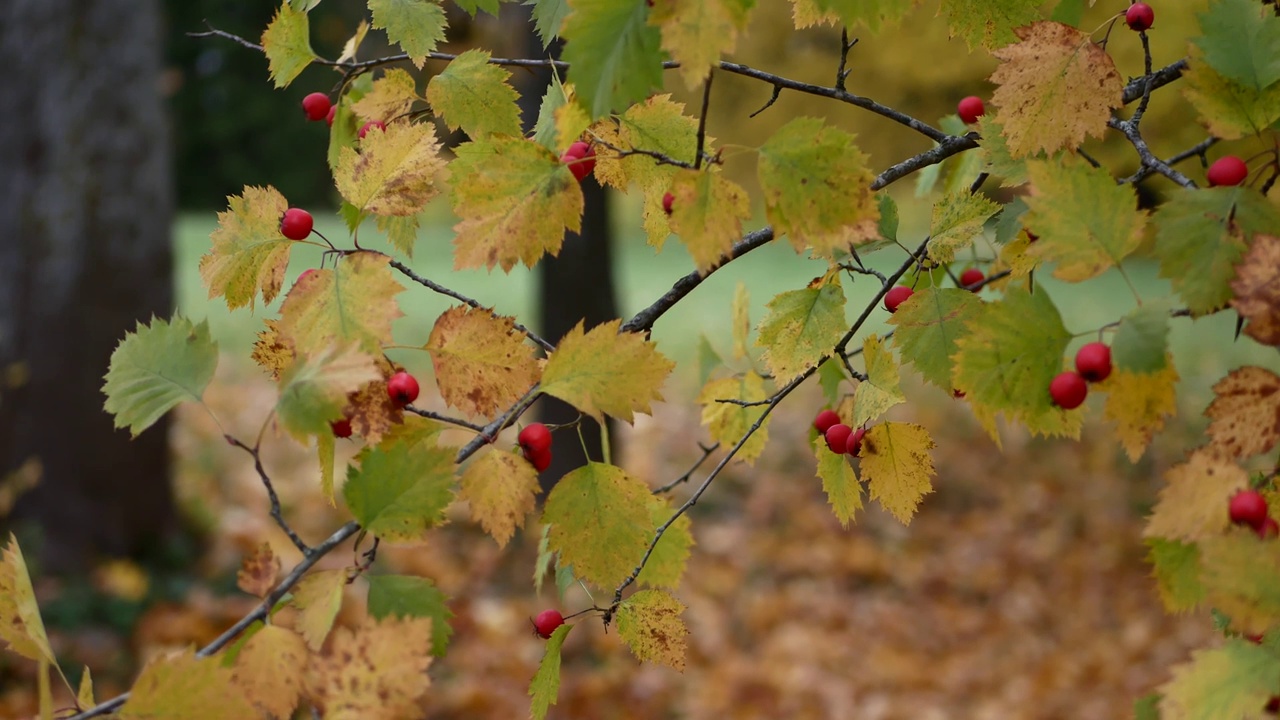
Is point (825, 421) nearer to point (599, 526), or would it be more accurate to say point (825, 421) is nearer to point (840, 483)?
point (840, 483)

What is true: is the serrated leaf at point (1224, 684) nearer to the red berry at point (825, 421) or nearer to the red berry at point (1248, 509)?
the red berry at point (1248, 509)

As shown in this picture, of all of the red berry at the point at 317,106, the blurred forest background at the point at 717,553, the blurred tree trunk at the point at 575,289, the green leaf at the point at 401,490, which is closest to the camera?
the green leaf at the point at 401,490

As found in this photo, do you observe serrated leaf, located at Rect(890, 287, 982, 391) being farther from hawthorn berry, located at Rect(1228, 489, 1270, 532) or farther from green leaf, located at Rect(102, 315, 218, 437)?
green leaf, located at Rect(102, 315, 218, 437)

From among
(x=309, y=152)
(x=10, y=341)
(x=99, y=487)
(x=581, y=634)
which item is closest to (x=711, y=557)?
(x=581, y=634)

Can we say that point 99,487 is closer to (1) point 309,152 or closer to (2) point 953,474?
(2) point 953,474

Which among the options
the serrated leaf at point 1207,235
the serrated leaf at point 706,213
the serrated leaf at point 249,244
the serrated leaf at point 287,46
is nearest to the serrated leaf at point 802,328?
the serrated leaf at point 706,213

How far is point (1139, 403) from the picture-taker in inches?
30.3

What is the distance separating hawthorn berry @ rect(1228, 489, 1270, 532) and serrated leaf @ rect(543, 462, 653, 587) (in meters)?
0.50

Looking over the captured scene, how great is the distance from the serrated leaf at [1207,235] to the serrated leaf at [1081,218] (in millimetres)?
32

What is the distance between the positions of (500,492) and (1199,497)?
1.93 ft

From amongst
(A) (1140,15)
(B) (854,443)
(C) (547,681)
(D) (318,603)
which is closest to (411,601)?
(D) (318,603)

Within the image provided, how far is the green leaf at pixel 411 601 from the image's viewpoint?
0.82 meters

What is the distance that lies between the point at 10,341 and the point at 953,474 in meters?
5.46

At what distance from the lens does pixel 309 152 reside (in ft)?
70.2
